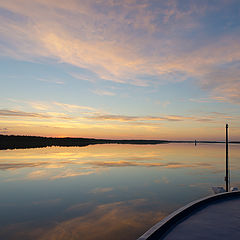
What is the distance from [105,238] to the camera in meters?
11.6

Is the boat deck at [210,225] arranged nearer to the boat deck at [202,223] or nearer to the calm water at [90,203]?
the boat deck at [202,223]

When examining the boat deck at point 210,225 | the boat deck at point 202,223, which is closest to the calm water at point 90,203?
the boat deck at point 202,223

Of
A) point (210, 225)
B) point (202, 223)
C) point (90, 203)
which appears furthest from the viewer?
point (90, 203)

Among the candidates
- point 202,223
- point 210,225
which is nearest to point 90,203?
point 202,223

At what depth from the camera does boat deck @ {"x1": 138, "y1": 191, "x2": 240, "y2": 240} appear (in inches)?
299

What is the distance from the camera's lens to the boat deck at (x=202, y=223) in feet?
24.9

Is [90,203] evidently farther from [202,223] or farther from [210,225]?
[210,225]

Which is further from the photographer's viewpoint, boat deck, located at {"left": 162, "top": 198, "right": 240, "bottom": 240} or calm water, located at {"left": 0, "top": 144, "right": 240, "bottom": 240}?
calm water, located at {"left": 0, "top": 144, "right": 240, "bottom": 240}

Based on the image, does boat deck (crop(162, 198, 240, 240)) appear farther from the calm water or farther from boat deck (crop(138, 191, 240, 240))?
the calm water

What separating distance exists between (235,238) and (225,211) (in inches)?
121

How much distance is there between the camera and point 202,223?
28.9 ft

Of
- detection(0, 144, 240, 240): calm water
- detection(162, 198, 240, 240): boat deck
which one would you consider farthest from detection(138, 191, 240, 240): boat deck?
detection(0, 144, 240, 240): calm water

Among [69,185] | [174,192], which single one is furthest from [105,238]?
[69,185]

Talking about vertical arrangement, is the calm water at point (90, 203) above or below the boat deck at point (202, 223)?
below
